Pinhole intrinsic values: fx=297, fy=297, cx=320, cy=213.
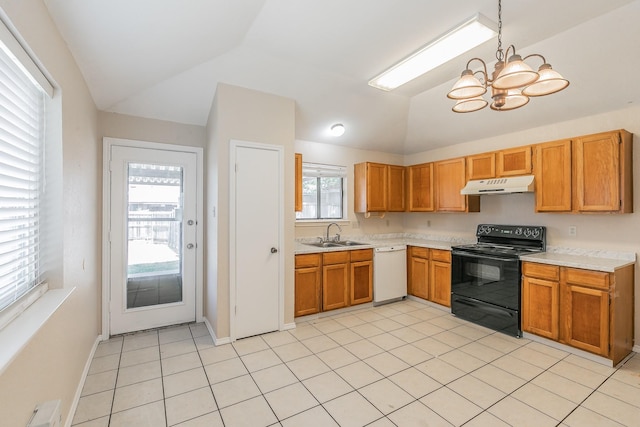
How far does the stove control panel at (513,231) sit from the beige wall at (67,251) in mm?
4559

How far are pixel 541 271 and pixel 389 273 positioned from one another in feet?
6.13

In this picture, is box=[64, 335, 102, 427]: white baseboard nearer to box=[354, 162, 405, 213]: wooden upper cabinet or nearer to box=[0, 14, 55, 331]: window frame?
box=[0, 14, 55, 331]: window frame

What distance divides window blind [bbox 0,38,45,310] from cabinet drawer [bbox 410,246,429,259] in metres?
4.21

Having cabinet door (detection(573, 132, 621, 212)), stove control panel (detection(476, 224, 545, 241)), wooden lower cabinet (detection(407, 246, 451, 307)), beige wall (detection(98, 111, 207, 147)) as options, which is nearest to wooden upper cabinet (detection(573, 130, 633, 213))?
cabinet door (detection(573, 132, 621, 212))

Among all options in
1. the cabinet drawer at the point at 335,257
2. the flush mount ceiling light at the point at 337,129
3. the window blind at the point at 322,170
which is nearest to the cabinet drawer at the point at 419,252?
the cabinet drawer at the point at 335,257

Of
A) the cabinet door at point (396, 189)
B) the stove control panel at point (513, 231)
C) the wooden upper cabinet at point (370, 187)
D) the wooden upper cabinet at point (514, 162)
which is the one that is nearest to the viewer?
the wooden upper cabinet at point (514, 162)

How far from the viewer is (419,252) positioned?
452cm

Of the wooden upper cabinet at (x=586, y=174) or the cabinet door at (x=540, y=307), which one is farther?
the cabinet door at (x=540, y=307)

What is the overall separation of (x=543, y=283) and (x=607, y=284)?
1.66 ft

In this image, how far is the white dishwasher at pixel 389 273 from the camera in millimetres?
4324

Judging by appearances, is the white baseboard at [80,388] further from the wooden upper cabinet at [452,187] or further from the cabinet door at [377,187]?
the wooden upper cabinet at [452,187]

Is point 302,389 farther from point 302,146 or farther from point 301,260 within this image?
point 302,146

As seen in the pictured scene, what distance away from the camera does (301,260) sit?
373 centimetres

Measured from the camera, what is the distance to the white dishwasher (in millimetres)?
4324
